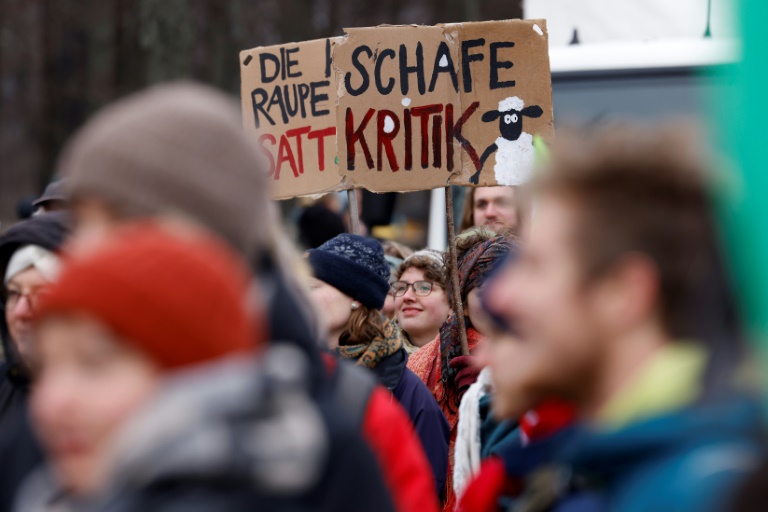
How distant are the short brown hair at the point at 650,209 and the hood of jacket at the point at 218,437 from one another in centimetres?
48

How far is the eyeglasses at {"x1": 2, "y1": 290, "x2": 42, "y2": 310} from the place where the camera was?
3027 millimetres

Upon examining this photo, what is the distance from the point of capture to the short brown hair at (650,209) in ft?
5.78

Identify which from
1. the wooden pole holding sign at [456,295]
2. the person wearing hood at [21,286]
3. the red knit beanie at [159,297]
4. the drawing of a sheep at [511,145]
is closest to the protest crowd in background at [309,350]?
the red knit beanie at [159,297]

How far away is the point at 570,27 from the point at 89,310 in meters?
6.34

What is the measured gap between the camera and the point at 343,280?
399cm

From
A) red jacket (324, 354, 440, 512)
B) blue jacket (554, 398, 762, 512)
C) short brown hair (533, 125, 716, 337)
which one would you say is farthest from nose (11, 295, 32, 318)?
blue jacket (554, 398, 762, 512)

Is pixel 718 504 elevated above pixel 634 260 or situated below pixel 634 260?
below

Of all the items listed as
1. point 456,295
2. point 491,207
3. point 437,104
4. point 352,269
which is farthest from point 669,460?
point 491,207

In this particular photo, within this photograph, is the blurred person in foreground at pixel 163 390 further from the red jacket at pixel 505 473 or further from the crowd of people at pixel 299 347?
the red jacket at pixel 505 473

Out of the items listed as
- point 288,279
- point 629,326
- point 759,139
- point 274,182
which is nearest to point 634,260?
point 629,326

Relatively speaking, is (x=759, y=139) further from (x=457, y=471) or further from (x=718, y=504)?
(x=457, y=471)

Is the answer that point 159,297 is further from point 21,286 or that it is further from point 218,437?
point 21,286

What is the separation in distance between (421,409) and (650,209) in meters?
2.13

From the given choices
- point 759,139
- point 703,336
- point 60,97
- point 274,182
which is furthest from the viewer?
point 60,97
